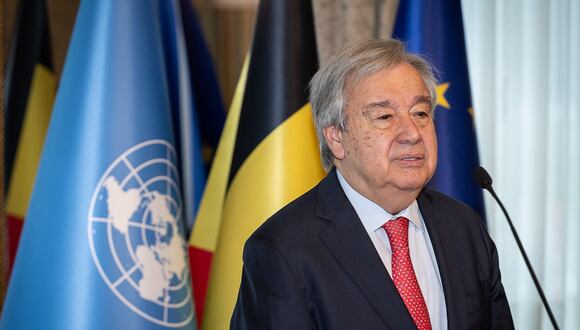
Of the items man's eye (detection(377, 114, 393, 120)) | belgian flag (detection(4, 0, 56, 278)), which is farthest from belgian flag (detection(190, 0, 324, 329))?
belgian flag (detection(4, 0, 56, 278))

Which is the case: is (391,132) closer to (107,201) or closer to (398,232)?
(398,232)

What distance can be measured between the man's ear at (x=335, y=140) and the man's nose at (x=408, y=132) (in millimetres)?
168

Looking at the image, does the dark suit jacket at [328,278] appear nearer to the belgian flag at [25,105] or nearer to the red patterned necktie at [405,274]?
the red patterned necktie at [405,274]

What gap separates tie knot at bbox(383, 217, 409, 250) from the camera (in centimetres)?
180

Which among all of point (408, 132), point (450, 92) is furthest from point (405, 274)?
point (450, 92)

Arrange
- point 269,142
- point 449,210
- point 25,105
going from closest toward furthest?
point 449,210
point 269,142
point 25,105

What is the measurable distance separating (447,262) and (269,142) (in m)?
1.04

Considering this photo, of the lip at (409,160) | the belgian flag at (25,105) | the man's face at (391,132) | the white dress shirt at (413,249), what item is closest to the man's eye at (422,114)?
the man's face at (391,132)

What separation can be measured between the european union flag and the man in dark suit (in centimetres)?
93

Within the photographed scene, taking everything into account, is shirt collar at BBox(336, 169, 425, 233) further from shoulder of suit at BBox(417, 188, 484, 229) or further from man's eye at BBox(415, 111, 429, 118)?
man's eye at BBox(415, 111, 429, 118)

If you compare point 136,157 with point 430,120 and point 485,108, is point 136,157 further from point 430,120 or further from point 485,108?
point 485,108

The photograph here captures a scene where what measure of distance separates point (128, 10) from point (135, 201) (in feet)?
2.35

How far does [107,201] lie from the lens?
95.6 inches

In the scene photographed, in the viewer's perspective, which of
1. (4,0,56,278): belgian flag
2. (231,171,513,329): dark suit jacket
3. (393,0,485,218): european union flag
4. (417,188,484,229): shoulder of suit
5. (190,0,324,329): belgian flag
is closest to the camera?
(231,171,513,329): dark suit jacket
